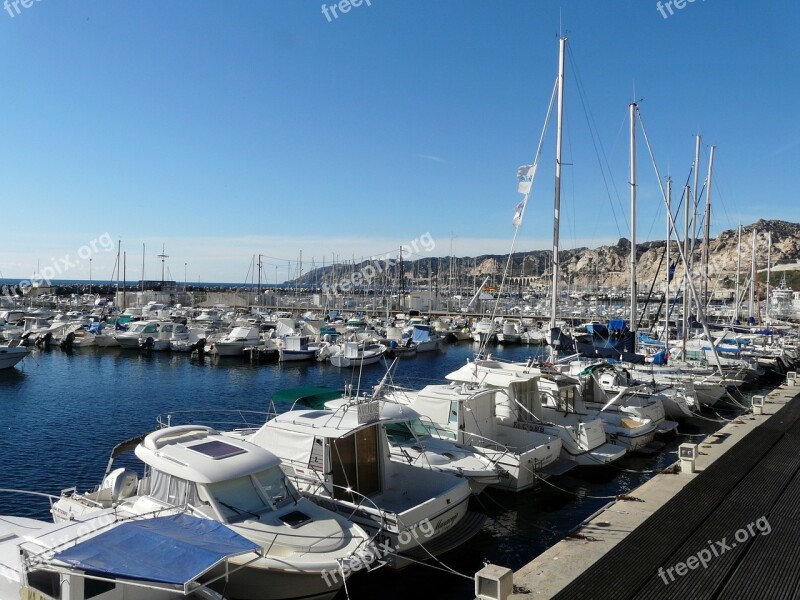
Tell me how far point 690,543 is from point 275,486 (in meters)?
8.17

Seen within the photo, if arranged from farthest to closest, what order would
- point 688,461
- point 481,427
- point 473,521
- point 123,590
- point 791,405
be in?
point 791,405
point 481,427
point 688,461
point 473,521
point 123,590

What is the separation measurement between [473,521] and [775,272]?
6619 inches

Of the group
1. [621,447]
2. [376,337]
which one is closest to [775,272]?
[376,337]

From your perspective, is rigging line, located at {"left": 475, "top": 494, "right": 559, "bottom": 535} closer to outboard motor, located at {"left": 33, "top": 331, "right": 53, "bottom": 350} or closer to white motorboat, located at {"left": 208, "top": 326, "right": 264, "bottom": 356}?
white motorboat, located at {"left": 208, "top": 326, "right": 264, "bottom": 356}

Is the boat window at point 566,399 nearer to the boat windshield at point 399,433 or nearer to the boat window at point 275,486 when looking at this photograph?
the boat windshield at point 399,433

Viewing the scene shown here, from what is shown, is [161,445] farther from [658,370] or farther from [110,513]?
[658,370]

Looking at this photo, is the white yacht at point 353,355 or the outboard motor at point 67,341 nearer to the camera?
the white yacht at point 353,355

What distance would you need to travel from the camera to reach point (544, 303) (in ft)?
354

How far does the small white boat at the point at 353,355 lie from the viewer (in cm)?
4762

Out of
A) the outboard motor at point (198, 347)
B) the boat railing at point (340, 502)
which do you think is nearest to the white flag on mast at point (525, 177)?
the boat railing at point (340, 502)

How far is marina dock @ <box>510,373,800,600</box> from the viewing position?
10000 mm

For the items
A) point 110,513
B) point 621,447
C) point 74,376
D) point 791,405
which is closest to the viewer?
point 110,513

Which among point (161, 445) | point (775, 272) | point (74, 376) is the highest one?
point (775, 272)

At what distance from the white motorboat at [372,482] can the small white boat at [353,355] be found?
32.2 meters
